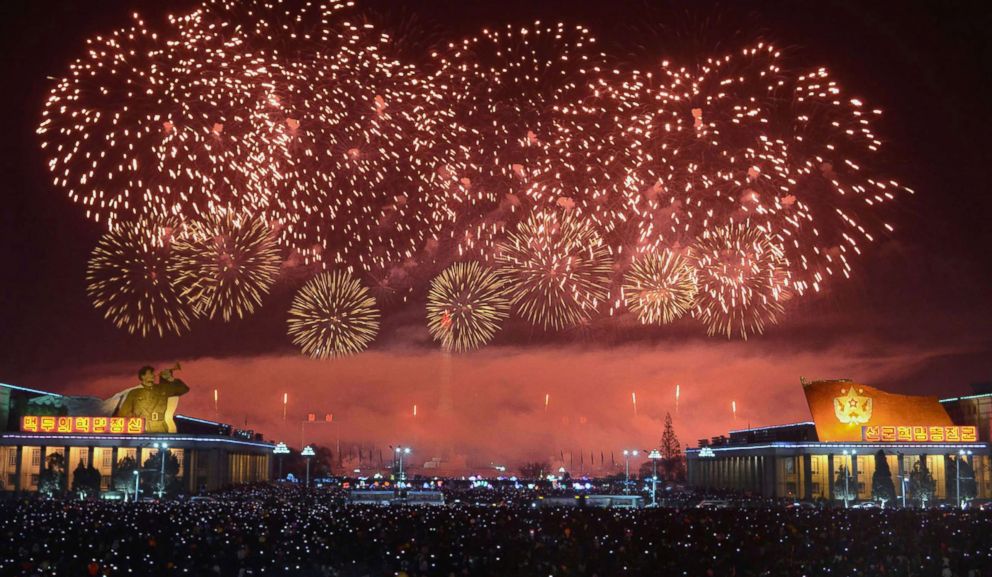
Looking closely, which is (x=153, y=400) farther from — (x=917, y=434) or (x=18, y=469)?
(x=917, y=434)

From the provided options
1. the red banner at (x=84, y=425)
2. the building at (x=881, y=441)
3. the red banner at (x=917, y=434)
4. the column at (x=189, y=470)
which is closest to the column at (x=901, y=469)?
the building at (x=881, y=441)

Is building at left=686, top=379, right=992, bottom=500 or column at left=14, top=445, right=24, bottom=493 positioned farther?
column at left=14, top=445, right=24, bottom=493

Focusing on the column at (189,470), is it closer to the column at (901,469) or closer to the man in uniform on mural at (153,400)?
the man in uniform on mural at (153,400)

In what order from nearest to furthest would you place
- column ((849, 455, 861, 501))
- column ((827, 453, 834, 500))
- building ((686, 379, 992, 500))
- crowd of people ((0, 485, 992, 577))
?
crowd of people ((0, 485, 992, 577)), building ((686, 379, 992, 500)), column ((849, 455, 861, 501)), column ((827, 453, 834, 500))

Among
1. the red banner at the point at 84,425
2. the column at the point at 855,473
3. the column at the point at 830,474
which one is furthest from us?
the column at the point at 830,474

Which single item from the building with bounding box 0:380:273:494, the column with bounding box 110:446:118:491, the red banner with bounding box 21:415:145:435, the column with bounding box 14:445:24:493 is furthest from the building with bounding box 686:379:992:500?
the column with bounding box 14:445:24:493

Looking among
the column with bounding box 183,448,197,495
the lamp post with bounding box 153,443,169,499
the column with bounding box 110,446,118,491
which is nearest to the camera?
the lamp post with bounding box 153,443,169,499

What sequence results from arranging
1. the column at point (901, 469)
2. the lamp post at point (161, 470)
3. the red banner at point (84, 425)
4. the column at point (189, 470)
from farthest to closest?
the column at point (189, 470), the column at point (901, 469), the red banner at point (84, 425), the lamp post at point (161, 470)

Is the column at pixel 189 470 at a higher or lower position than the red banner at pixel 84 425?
lower

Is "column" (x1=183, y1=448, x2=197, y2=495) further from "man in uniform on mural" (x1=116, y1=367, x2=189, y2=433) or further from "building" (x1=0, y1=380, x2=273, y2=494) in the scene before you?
"man in uniform on mural" (x1=116, y1=367, x2=189, y2=433)
